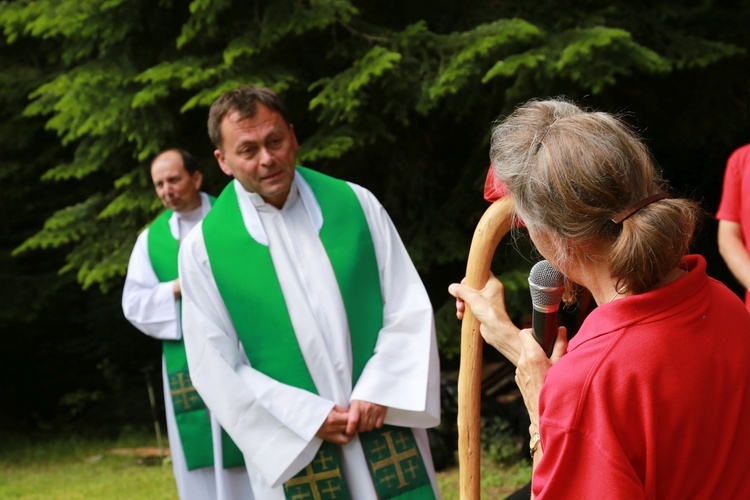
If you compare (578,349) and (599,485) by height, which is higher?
(578,349)

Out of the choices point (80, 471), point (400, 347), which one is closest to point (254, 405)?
point (400, 347)

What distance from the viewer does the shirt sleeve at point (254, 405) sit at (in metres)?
3.77

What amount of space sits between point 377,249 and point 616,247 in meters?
2.49

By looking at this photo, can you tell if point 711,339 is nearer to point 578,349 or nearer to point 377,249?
point 578,349

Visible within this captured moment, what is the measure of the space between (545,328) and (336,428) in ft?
6.36

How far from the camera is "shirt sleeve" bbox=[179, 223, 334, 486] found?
3.77 meters

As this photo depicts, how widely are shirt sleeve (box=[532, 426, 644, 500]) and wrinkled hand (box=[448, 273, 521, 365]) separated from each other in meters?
0.41

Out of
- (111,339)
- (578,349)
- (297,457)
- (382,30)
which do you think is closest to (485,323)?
(578,349)

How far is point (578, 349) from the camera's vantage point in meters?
1.70

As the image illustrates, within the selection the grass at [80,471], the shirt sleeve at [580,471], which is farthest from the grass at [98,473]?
the shirt sleeve at [580,471]

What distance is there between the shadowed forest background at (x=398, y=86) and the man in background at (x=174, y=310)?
1.37 meters

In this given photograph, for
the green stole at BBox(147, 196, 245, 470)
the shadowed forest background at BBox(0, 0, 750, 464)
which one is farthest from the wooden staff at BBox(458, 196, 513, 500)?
the shadowed forest background at BBox(0, 0, 750, 464)

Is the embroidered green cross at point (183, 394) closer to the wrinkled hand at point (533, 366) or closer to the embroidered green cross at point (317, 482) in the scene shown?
the embroidered green cross at point (317, 482)

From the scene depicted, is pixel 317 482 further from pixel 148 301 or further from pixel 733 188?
pixel 148 301
